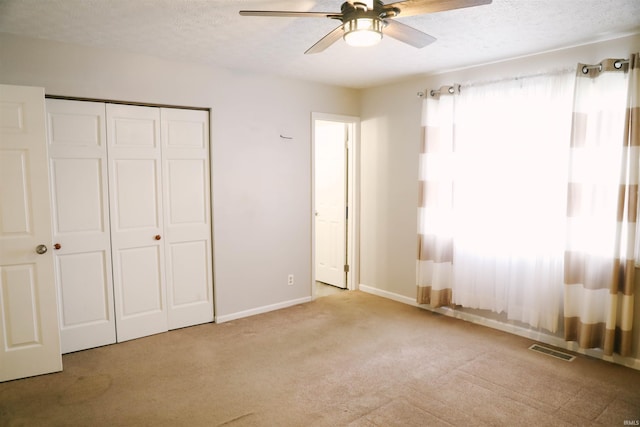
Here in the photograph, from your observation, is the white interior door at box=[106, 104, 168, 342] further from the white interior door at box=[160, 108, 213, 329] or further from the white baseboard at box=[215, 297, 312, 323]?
the white baseboard at box=[215, 297, 312, 323]

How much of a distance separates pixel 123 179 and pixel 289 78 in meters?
2.02

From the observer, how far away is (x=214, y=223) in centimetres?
411

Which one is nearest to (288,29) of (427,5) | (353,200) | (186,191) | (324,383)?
(427,5)

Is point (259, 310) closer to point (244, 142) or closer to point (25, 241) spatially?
point (244, 142)

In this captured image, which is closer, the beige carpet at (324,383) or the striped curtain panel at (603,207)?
the beige carpet at (324,383)

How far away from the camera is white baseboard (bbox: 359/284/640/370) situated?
127 inches

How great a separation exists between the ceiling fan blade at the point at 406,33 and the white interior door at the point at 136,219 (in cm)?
239

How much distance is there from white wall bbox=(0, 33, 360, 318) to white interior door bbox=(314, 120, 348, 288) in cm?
53

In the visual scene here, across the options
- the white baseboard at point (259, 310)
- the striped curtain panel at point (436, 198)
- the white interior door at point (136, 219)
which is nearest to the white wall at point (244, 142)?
the white baseboard at point (259, 310)

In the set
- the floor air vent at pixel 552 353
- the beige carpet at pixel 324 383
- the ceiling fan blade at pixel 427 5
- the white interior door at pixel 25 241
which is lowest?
the beige carpet at pixel 324 383

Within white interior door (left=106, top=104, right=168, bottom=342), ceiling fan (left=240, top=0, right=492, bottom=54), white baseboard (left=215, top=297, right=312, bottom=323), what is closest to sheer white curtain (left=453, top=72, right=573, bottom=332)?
white baseboard (left=215, top=297, right=312, bottom=323)

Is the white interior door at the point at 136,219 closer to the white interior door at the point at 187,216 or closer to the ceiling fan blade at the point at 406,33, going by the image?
the white interior door at the point at 187,216

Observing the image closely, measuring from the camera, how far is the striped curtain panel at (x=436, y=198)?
416 centimetres

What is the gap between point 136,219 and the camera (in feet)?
12.2
